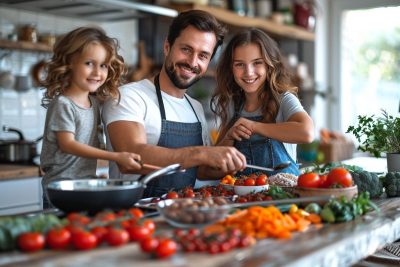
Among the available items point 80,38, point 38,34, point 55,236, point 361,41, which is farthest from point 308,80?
point 55,236

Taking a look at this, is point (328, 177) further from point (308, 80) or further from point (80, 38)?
point (308, 80)

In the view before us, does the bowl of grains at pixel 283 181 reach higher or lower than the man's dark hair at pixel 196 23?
lower

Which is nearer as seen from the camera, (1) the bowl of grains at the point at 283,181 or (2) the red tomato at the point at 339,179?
(2) the red tomato at the point at 339,179

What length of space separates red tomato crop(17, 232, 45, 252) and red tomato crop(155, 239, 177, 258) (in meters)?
0.28

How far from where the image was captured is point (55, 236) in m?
1.32

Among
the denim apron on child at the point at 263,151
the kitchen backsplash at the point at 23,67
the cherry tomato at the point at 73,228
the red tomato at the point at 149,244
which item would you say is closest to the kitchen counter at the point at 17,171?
the kitchen backsplash at the point at 23,67

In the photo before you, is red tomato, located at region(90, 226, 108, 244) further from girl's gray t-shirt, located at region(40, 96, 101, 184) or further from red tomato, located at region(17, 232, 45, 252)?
girl's gray t-shirt, located at region(40, 96, 101, 184)

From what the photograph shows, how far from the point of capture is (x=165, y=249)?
4.17ft

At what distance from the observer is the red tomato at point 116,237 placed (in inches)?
53.7

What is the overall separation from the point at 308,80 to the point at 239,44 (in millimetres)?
3852

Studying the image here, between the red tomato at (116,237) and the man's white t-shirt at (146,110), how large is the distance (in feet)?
3.01

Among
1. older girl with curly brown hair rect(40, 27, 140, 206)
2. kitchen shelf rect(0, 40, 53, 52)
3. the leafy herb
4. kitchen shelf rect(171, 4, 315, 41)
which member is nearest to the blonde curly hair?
older girl with curly brown hair rect(40, 27, 140, 206)

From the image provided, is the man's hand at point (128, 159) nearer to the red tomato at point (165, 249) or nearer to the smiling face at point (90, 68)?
the smiling face at point (90, 68)

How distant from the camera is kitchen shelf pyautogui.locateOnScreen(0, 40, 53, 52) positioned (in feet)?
12.4
